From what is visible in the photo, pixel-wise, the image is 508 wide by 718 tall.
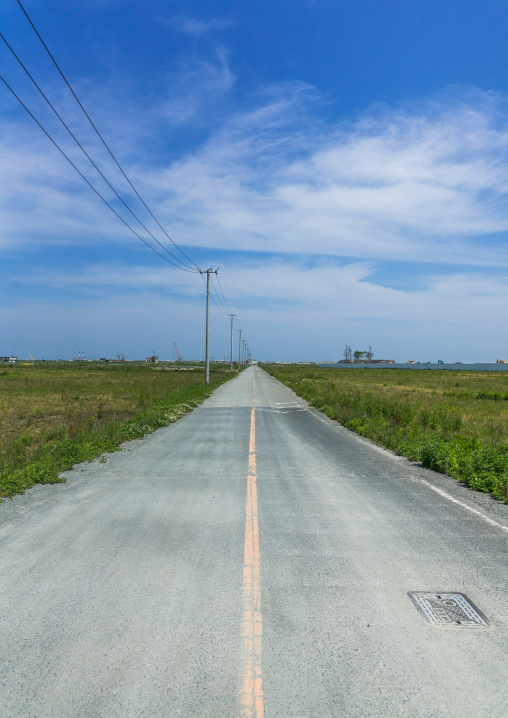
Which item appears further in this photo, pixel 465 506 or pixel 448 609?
pixel 465 506

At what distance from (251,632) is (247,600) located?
0.54 metres

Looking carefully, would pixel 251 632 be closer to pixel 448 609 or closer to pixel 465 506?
pixel 448 609

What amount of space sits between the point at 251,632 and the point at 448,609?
187cm

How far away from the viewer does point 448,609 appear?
172 inches

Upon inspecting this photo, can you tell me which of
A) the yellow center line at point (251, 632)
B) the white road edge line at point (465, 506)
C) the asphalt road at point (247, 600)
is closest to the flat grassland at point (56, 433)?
the asphalt road at point (247, 600)

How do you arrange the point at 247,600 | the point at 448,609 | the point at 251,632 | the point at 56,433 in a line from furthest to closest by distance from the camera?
1. the point at 56,433
2. the point at 247,600
3. the point at 448,609
4. the point at 251,632

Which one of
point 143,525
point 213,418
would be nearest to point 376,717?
point 143,525

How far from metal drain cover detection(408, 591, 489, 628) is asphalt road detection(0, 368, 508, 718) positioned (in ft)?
0.31

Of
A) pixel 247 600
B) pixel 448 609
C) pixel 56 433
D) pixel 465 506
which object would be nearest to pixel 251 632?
pixel 247 600

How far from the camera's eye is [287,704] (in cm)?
317

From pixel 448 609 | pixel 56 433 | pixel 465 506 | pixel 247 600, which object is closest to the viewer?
pixel 448 609

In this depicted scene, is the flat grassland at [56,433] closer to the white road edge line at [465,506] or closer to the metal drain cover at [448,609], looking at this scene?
the metal drain cover at [448,609]

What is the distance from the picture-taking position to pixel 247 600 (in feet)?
14.8

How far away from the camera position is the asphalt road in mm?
3262
